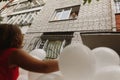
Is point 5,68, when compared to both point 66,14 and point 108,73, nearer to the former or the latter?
point 108,73

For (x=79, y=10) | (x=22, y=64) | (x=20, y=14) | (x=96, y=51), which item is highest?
(x=22, y=64)

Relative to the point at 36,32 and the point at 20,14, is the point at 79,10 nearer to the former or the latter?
the point at 36,32

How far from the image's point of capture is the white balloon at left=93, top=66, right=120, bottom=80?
1992 millimetres

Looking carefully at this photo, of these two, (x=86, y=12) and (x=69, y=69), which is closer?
(x=69, y=69)

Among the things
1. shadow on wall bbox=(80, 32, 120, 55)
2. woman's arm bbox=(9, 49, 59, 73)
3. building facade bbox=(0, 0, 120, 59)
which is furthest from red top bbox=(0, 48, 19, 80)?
building facade bbox=(0, 0, 120, 59)

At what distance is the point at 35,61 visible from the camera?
191cm

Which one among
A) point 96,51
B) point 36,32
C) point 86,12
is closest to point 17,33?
point 96,51

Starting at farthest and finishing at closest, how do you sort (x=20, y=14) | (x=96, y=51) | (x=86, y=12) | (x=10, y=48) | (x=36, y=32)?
(x=20, y=14)
(x=36, y=32)
(x=86, y=12)
(x=96, y=51)
(x=10, y=48)

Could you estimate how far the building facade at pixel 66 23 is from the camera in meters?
8.45

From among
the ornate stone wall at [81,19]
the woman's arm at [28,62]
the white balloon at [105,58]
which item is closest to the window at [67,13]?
the ornate stone wall at [81,19]

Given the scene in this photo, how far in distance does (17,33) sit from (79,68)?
69cm

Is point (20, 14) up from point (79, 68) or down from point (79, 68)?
down

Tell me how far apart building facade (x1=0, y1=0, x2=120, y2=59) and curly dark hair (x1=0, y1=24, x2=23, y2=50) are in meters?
5.98

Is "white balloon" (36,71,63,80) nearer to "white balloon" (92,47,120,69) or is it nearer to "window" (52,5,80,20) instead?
"white balloon" (92,47,120,69)
